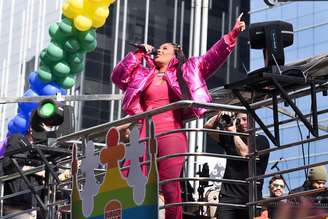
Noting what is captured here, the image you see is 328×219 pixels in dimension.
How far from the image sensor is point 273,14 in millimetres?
55781

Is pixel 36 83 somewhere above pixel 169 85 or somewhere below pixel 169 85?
above

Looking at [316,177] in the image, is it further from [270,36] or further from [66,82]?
[66,82]

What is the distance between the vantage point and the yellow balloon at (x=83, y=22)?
12430 mm

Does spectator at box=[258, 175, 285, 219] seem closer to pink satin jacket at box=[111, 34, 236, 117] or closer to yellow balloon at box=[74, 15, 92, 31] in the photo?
pink satin jacket at box=[111, 34, 236, 117]

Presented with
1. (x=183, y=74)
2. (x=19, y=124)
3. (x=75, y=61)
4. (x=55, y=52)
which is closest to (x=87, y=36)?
(x=55, y=52)

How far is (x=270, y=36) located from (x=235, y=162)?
4.33 ft

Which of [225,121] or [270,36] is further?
[225,121]

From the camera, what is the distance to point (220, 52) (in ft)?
27.3

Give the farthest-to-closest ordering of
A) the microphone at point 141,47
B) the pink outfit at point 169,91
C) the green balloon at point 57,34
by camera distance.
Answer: the green balloon at point 57,34, the microphone at point 141,47, the pink outfit at point 169,91

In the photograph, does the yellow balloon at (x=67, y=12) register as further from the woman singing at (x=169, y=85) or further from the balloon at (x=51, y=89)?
the woman singing at (x=169, y=85)

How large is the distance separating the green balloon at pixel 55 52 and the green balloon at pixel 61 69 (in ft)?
0.44

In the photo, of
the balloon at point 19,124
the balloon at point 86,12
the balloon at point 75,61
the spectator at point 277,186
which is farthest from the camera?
the balloon at point 75,61

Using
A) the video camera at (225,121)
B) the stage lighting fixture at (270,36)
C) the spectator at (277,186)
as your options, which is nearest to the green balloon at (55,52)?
the spectator at (277,186)

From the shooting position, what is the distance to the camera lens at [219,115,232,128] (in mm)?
8297
